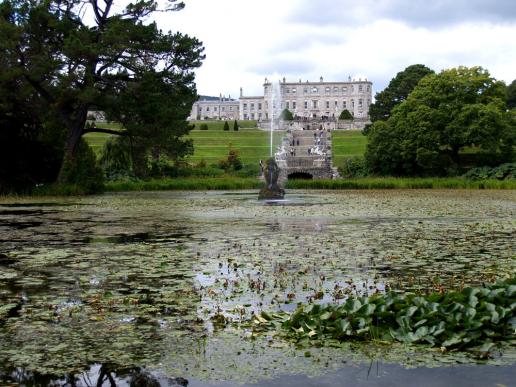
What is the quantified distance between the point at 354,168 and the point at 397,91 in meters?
24.5

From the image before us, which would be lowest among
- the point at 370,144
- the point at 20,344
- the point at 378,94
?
the point at 20,344

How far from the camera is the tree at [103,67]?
1059 inches

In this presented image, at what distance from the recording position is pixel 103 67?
2850 centimetres

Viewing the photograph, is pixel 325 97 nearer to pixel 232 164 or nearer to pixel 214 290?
pixel 232 164

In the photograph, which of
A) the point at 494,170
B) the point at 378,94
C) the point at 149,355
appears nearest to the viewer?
the point at 149,355

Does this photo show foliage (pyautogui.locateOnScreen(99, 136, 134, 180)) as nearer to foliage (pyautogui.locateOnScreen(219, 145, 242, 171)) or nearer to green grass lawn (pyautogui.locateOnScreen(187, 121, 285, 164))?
green grass lawn (pyautogui.locateOnScreen(187, 121, 285, 164))

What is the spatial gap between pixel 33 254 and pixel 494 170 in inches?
1384

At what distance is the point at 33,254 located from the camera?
9.91 meters

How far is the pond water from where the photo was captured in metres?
4.46

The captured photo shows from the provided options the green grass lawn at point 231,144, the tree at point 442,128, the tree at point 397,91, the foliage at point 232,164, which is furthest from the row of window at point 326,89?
the tree at point 442,128

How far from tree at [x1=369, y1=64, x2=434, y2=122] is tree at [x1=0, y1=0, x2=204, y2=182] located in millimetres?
41496

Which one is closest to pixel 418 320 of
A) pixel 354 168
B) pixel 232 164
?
pixel 354 168

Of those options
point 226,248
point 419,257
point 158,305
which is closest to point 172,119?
point 226,248

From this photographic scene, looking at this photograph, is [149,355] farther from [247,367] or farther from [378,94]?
[378,94]
